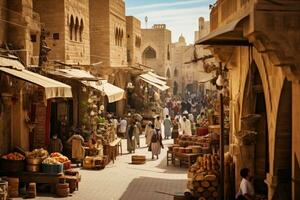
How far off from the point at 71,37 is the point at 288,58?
16.6m

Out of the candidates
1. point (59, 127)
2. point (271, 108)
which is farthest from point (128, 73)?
point (271, 108)

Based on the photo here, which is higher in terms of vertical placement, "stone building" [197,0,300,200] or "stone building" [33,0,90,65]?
"stone building" [33,0,90,65]

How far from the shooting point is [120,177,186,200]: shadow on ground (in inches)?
521

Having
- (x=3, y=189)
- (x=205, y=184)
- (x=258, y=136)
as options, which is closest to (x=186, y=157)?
(x=205, y=184)

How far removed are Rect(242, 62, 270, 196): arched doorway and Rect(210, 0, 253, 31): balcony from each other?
131cm

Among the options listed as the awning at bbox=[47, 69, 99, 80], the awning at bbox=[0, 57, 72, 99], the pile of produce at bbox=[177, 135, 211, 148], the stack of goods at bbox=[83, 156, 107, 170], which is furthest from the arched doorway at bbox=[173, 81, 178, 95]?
the awning at bbox=[0, 57, 72, 99]

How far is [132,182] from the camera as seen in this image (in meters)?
15.1

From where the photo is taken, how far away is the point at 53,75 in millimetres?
17188

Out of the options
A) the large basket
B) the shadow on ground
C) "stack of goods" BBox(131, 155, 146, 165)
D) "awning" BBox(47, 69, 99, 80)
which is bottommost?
the shadow on ground

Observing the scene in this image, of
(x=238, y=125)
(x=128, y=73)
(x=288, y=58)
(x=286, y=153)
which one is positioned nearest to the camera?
(x=288, y=58)

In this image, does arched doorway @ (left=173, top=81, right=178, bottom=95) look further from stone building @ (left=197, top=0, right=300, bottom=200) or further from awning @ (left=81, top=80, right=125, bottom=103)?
stone building @ (left=197, top=0, right=300, bottom=200)

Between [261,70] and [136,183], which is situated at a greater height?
[261,70]

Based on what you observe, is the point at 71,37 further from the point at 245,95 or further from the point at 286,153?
the point at 286,153

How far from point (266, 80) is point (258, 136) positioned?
2360mm
